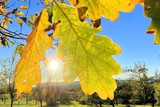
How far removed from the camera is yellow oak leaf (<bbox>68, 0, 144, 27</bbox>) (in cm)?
33

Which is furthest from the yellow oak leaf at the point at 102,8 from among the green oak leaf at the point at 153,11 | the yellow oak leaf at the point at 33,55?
the yellow oak leaf at the point at 33,55

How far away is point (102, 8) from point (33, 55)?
35cm

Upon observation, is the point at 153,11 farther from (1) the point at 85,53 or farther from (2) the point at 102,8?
(1) the point at 85,53

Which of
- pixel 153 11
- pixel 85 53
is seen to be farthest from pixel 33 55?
pixel 153 11

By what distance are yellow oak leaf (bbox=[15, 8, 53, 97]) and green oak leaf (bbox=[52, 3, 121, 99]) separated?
7 cm

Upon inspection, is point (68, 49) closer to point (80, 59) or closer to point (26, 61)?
point (80, 59)

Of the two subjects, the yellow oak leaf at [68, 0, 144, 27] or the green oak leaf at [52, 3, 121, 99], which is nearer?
the yellow oak leaf at [68, 0, 144, 27]

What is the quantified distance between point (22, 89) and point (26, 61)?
12 cm

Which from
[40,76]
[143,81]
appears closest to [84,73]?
[40,76]

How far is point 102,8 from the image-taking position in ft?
1.28

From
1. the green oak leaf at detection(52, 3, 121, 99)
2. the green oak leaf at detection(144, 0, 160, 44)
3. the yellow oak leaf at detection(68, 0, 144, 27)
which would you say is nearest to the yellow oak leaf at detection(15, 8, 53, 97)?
the green oak leaf at detection(52, 3, 121, 99)

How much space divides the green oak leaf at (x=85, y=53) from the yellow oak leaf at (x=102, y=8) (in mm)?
93

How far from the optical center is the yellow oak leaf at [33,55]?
1.89 feet

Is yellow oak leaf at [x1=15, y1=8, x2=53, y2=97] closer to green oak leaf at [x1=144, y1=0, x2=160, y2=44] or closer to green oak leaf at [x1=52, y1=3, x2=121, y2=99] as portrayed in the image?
green oak leaf at [x1=52, y1=3, x2=121, y2=99]
